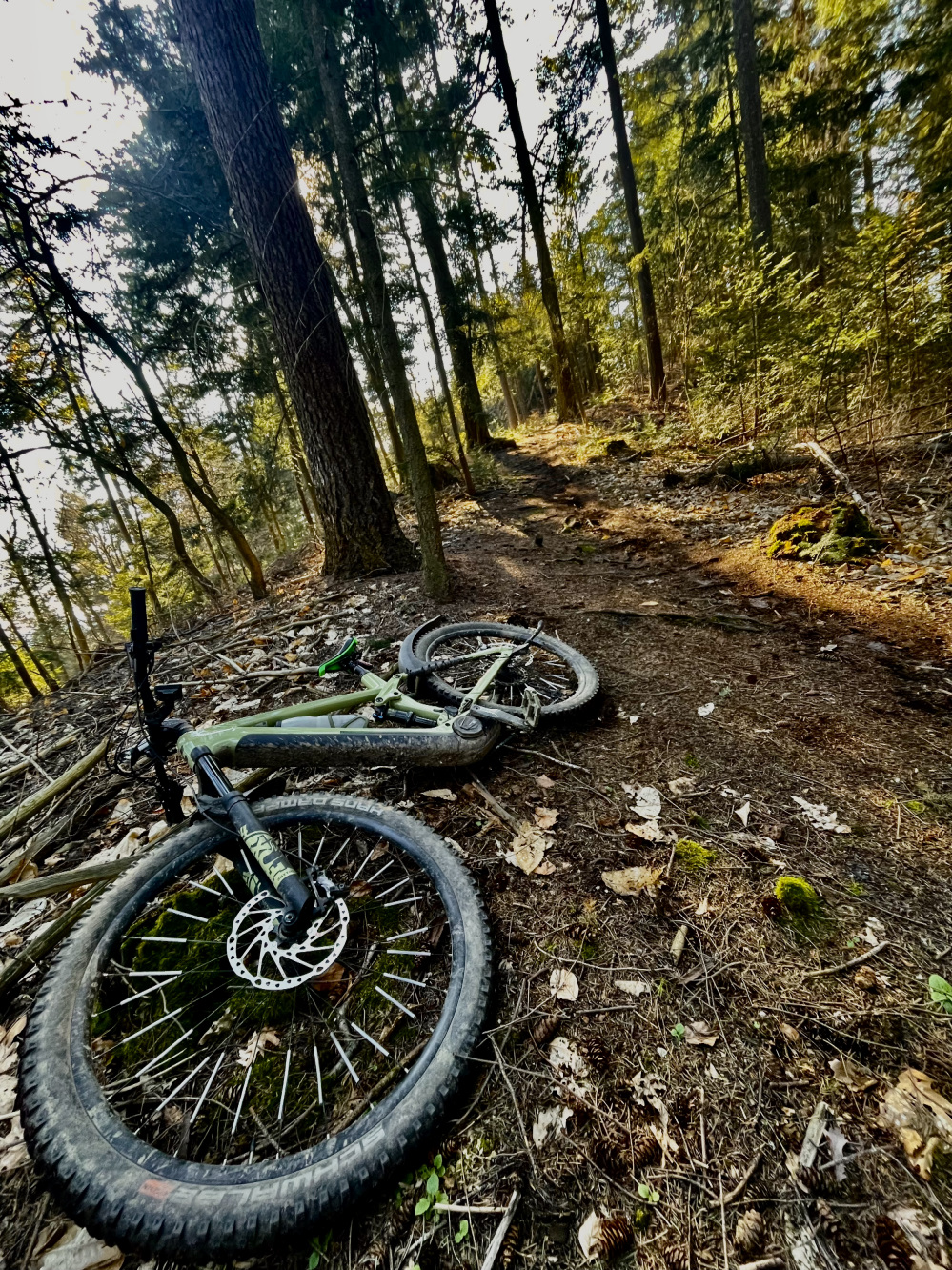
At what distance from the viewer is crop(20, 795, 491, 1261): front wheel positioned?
1.17 meters

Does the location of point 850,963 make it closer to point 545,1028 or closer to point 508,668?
point 545,1028

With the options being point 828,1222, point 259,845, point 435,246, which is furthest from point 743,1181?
point 435,246

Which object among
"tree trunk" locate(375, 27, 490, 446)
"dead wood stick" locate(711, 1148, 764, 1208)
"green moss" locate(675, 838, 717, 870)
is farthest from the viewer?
"tree trunk" locate(375, 27, 490, 446)

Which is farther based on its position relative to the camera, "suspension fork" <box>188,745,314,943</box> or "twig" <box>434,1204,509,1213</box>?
"suspension fork" <box>188,745,314,943</box>

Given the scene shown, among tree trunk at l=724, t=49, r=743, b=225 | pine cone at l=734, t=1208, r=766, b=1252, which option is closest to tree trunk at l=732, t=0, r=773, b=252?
tree trunk at l=724, t=49, r=743, b=225

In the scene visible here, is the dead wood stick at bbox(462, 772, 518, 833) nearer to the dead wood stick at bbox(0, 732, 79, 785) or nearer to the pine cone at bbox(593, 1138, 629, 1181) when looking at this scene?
the pine cone at bbox(593, 1138, 629, 1181)

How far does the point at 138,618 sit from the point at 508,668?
7.21 feet

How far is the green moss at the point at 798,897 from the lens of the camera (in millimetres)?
1758

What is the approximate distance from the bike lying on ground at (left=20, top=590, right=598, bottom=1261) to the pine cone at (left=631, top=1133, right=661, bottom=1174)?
1.60 ft

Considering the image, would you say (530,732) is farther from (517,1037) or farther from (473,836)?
(517,1037)

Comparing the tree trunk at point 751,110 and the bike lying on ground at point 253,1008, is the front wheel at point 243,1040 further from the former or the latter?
the tree trunk at point 751,110

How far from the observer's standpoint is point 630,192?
40.5 feet

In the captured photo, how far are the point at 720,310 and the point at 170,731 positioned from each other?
8.81 metres

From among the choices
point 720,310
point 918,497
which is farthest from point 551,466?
point 918,497
